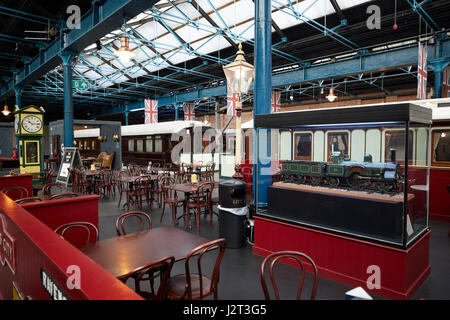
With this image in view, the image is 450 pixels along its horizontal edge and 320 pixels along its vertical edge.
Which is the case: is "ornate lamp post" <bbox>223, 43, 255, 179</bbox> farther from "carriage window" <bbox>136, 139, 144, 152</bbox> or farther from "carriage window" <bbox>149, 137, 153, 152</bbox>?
"carriage window" <bbox>136, 139, 144, 152</bbox>

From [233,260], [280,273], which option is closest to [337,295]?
[280,273]

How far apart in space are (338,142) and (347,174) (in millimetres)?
4469

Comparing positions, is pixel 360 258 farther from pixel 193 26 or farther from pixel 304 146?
pixel 193 26

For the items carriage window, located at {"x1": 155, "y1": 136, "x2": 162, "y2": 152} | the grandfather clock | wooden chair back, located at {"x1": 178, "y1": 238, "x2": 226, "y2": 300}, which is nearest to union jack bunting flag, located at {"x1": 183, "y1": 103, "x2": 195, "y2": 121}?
carriage window, located at {"x1": 155, "y1": 136, "x2": 162, "y2": 152}

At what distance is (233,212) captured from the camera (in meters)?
4.99

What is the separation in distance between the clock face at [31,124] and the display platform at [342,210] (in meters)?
9.32

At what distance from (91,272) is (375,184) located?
13.1ft

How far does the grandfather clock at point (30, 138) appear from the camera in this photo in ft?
31.6

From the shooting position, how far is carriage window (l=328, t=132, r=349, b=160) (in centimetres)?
820

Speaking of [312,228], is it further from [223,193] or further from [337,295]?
[223,193]

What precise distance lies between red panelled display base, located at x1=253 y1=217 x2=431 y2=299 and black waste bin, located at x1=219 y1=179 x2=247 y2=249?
2.51 feet

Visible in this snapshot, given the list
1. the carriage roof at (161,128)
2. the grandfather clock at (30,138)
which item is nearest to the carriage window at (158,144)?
the carriage roof at (161,128)

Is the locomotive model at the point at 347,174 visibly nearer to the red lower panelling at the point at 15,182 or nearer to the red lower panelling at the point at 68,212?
the red lower panelling at the point at 68,212

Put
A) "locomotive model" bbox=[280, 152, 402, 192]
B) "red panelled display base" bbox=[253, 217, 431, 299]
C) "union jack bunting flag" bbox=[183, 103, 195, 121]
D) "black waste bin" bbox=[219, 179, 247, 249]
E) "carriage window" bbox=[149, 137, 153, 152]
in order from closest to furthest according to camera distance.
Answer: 1. "red panelled display base" bbox=[253, 217, 431, 299]
2. "locomotive model" bbox=[280, 152, 402, 192]
3. "black waste bin" bbox=[219, 179, 247, 249]
4. "carriage window" bbox=[149, 137, 153, 152]
5. "union jack bunting flag" bbox=[183, 103, 195, 121]
